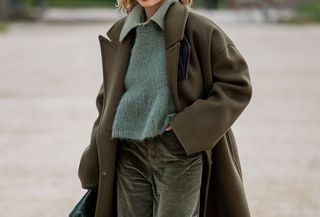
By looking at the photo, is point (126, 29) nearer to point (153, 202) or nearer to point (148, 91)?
point (148, 91)

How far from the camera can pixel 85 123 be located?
8648mm

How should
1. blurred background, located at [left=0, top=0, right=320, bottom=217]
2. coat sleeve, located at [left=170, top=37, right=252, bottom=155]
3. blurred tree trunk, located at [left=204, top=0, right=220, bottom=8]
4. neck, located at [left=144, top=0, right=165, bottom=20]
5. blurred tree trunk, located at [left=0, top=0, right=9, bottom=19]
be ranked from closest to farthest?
1. coat sleeve, located at [left=170, top=37, right=252, bottom=155]
2. neck, located at [left=144, top=0, right=165, bottom=20]
3. blurred background, located at [left=0, top=0, right=320, bottom=217]
4. blurred tree trunk, located at [left=0, top=0, right=9, bottom=19]
5. blurred tree trunk, located at [left=204, top=0, right=220, bottom=8]

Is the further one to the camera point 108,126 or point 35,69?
point 35,69

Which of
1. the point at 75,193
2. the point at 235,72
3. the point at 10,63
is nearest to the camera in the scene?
the point at 235,72

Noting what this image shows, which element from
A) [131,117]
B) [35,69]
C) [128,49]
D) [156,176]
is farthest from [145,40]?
[35,69]

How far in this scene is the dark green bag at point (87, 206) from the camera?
3.35m

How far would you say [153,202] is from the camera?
3238 mm

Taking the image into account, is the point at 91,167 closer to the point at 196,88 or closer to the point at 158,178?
the point at 158,178

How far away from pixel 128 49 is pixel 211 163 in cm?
55

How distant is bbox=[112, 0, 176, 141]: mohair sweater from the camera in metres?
3.07

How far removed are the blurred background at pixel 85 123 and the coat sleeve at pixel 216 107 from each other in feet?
7.26

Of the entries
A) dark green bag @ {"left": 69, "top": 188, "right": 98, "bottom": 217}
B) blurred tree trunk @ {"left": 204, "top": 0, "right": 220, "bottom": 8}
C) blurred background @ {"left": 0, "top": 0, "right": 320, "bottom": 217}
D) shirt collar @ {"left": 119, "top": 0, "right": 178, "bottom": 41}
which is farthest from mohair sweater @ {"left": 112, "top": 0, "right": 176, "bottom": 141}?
blurred tree trunk @ {"left": 204, "top": 0, "right": 220, "bottom": 8}

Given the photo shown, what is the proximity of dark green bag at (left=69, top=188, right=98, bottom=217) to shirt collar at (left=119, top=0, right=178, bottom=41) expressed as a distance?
0.69 metres

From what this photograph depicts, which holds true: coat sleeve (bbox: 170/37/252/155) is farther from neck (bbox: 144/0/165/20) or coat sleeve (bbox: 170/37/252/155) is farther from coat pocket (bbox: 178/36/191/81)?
neck (bbox: 144/0/165/20)
